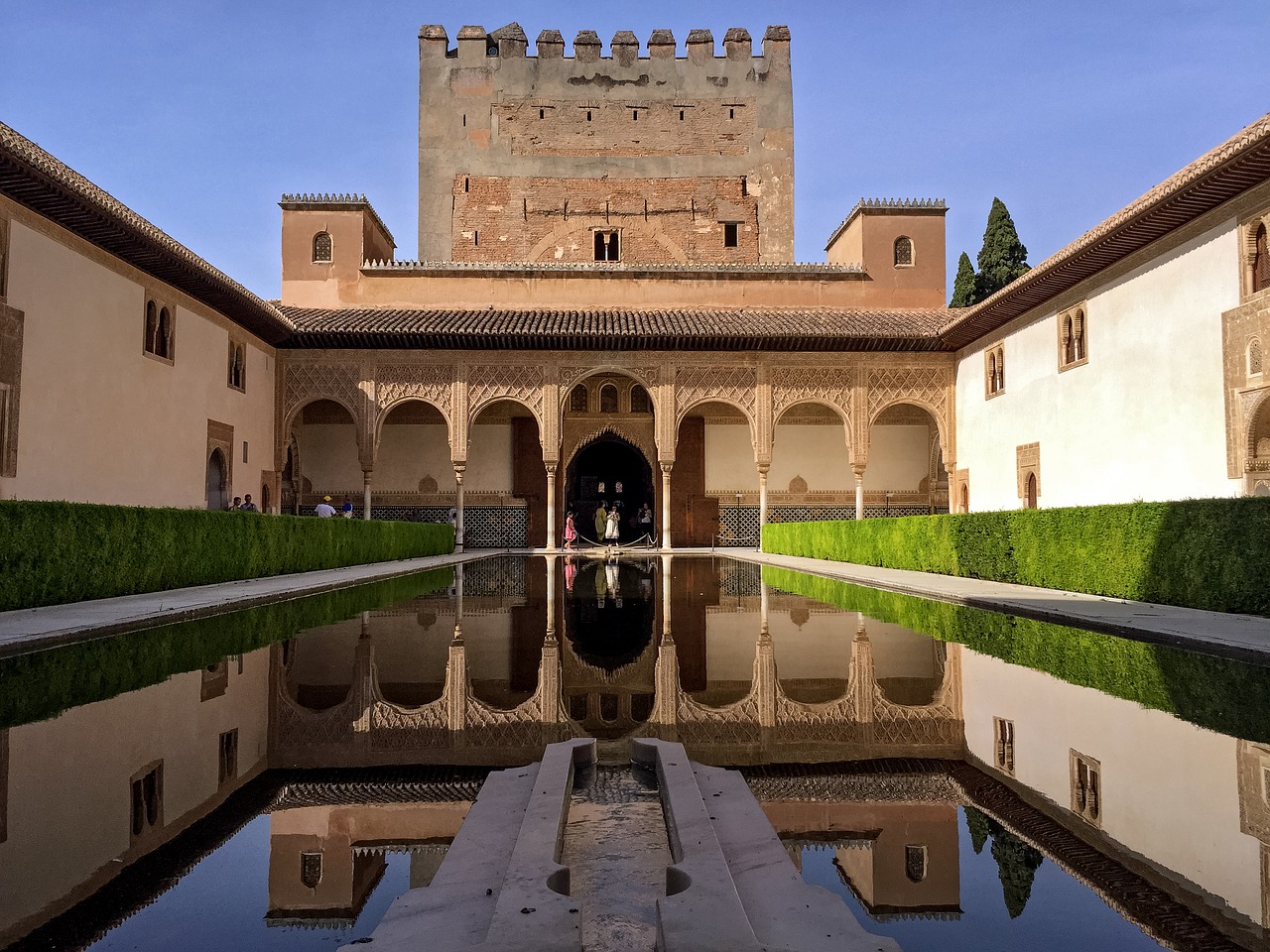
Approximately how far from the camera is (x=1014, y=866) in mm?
2156

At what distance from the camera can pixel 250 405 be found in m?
18.4

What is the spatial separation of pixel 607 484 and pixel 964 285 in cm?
1394

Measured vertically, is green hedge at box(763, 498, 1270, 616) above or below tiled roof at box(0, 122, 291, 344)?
below

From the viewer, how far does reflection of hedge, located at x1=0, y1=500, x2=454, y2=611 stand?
7582mm

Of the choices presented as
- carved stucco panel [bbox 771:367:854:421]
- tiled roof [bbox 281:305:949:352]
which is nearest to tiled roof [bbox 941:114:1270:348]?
tiled roof [bbox 281:305:949:352]

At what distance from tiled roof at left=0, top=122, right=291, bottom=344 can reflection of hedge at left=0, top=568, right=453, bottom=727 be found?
17.2 ft

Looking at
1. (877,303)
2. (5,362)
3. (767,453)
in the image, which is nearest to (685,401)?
(767,453)

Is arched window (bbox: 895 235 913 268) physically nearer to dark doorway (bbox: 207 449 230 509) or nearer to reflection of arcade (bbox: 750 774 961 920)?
dark doorway (bbox: 207 449 230 509)

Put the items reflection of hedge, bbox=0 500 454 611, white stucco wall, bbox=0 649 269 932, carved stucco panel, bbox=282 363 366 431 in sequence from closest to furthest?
white stucco wall, bbox=0 649 269 932 → reflection of hedge, bbox=0 500 454 611 → carved stucco panel, bbox=282 363 366 431

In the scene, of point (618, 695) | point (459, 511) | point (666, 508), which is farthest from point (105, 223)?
point (666, 508)

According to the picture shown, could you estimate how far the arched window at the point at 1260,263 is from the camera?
34.2ft

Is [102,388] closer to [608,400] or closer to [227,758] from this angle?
[227,758]

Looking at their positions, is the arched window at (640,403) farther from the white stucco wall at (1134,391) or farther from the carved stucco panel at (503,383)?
the white stucco wall at (1134,391)

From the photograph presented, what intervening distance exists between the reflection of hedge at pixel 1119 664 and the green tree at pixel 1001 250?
23202mm
